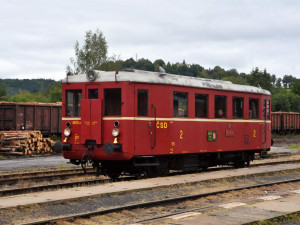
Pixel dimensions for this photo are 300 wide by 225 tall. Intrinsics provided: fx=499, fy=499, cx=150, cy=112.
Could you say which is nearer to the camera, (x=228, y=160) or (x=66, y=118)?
(x=66, y=118)

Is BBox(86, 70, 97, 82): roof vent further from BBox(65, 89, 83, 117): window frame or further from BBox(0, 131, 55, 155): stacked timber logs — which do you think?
BBox(0, 131, 55, 155): stacked timber logs

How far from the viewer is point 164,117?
48.3 feet

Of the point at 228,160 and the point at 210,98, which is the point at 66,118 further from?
the point at 228,160

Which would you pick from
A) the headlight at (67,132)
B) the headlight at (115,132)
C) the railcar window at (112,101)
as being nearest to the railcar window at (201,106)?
the railcar window at (112,101)

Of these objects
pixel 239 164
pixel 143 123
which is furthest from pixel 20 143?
pixel 143 123

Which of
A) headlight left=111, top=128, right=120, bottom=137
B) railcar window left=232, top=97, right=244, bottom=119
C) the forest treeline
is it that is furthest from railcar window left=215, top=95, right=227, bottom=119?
the forest treeline

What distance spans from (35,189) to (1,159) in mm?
13287

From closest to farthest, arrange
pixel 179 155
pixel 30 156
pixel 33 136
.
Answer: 1. pixel 179 155
2. pixel 30 156
3. pixel 33 136

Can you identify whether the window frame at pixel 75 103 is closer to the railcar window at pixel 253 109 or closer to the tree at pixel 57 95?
the railcar window at pixel 253 109

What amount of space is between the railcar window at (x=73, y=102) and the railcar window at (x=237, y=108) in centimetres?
606

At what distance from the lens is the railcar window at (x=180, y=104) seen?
1515cm

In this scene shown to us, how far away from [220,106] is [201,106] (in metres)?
1.22

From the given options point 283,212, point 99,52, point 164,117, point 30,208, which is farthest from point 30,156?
point 99,52

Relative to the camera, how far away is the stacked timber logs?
27.0 m
